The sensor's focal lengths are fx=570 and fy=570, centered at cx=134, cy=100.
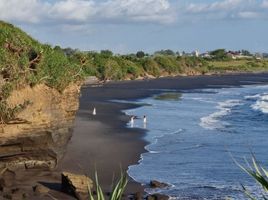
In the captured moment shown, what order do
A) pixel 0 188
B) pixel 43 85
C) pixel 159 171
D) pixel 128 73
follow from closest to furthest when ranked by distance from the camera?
1. pixel 0 188
2. pixel 43 85
3. pixel 159 171
4. pixel 128 73

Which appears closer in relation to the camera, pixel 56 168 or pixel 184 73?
A: pixel 56 168

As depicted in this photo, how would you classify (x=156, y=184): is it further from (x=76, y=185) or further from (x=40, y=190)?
(x=40, y=190)

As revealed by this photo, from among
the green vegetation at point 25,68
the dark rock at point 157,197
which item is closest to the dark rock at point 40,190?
the green vegetation at point 25,68

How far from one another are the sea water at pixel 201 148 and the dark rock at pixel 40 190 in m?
3.30

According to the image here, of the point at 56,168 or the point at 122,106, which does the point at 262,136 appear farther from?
the point at 122,106

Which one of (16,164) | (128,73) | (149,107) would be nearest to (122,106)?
(149,107)

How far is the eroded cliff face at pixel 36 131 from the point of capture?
57.4 feet

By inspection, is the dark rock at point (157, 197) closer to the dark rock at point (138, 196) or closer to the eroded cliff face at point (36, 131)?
the dark rock at point (138, 196)

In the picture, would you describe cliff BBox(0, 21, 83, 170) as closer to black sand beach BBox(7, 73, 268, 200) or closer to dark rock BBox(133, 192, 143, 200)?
black sand beach BBox(7, 73, 268, 200)

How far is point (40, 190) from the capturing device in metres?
16.5

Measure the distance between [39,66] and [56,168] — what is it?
142 inches

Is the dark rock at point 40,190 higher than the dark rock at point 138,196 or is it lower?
higher

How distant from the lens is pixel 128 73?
11544 cm

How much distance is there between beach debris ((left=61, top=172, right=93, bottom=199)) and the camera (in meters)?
16.3
